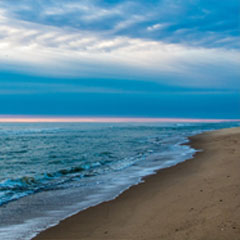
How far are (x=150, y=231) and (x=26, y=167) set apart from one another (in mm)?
12329

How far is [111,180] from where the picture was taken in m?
11.9

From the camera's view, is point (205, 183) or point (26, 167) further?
point (26, 167)

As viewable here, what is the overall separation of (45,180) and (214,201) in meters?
8.01

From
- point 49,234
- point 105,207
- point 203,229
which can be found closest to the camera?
point 203,229

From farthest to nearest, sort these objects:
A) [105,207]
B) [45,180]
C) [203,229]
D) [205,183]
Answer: [45,180] < [205,183] < [105,207] < [203,229]

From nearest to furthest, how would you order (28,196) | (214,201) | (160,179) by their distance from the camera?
(214,201) → (28,196) → (160,179)

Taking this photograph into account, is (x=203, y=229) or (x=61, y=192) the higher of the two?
(x=203, y=229)

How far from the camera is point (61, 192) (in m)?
10.2

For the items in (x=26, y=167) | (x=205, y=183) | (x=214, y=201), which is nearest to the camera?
(x=214, y=201)

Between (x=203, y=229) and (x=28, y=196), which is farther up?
(x=203, y=229)

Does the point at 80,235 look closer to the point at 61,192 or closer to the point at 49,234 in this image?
the point at 49,234

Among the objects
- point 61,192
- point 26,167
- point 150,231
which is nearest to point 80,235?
point 150,231

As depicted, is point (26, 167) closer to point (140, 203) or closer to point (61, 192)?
point (61, 192)

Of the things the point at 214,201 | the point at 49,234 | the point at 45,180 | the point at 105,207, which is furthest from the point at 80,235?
the point at 45,180
